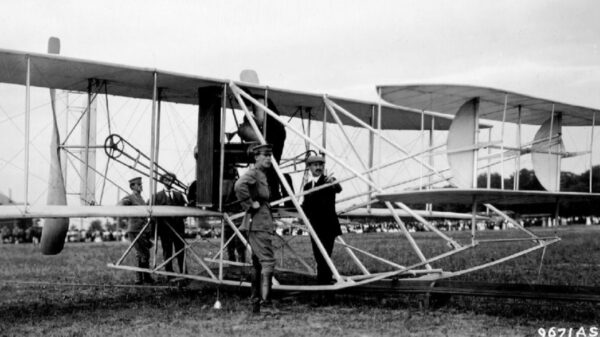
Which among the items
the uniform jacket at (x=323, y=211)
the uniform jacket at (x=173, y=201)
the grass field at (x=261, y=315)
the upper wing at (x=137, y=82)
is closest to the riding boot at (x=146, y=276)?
the grass field at (x=261, y=315)

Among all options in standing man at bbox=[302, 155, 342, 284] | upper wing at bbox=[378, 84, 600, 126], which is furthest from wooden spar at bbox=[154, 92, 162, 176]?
upper wing at bbox=[378, 84, 600, 126]

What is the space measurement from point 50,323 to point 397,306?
4426mm

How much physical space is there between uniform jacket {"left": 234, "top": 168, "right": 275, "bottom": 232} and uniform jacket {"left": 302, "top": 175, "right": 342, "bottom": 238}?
848 mm

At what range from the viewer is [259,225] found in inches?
333

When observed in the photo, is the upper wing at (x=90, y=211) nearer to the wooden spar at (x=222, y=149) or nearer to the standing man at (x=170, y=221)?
the wooden spar at (x=222, y=149)

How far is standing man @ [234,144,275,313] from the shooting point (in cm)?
834

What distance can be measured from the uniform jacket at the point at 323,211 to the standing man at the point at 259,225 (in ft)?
2.78

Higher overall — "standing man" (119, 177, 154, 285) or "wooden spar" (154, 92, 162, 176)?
"wooden spar" (154, 92, 162, 176)

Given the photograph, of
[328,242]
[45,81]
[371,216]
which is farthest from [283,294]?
[45,81]

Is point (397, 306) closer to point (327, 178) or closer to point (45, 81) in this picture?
point (327, 178)

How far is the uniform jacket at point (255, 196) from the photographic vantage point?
842 cm

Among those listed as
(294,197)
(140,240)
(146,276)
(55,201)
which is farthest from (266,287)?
(146,276)

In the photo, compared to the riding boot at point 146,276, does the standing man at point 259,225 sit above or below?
above

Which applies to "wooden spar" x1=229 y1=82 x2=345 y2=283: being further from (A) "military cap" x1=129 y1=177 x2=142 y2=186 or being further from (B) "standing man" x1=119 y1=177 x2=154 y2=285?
(A) "military cap" x1=129 y1=177 x2=142 y2=186
